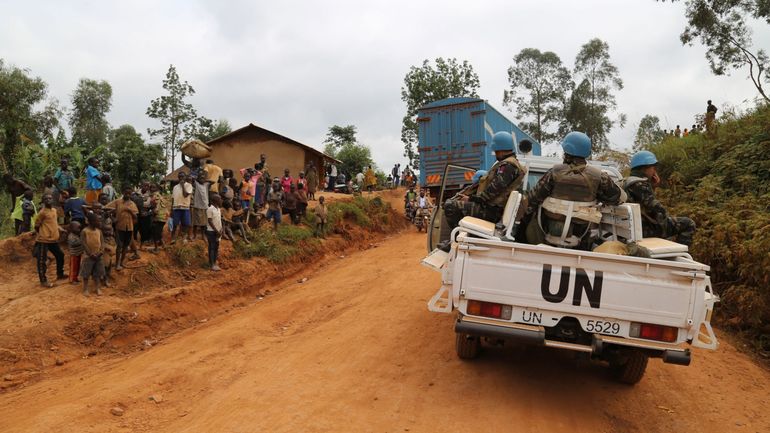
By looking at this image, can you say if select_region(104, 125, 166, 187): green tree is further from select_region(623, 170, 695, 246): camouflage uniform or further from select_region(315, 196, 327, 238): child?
select_region(623, 170, 695, 246): camouflage uniform

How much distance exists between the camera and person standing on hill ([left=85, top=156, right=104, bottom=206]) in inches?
426

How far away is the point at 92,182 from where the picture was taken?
10867mm

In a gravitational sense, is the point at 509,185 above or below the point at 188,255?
above

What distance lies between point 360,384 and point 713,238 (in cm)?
648

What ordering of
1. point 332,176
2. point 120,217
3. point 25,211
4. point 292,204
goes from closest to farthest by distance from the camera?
point 120,217
point 25,211
point 292,204
point 332,176

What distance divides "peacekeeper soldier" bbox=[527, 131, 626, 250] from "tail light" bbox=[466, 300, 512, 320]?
101 cm

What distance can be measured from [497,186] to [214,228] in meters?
6.64

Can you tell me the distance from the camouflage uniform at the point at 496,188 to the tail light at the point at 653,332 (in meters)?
1.84

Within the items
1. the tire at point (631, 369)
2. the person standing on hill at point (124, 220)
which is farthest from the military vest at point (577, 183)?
the person standing on hill at point (124, 220)

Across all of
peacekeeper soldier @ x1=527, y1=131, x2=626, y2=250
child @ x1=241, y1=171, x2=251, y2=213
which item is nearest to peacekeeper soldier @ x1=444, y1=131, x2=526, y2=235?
peacekeeper soldier @ x1=527, y1=131, x2=626, y2=250

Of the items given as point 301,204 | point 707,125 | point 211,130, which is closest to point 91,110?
point 211,130

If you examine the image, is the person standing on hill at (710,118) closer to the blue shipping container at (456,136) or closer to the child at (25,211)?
the blue shipping container at (456,136)

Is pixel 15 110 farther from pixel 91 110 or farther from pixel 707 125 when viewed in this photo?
pixel 707 125

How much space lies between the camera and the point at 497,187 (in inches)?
213
